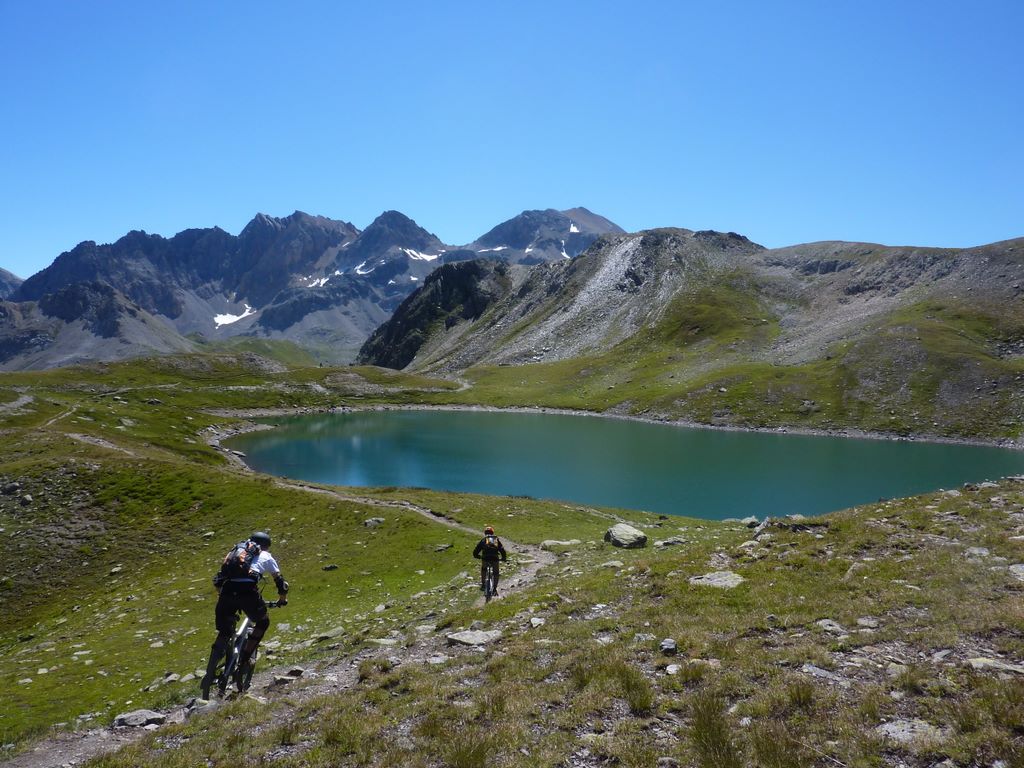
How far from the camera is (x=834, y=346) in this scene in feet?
495

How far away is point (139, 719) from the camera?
46.2 ft

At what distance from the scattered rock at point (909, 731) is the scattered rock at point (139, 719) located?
49.6 feet

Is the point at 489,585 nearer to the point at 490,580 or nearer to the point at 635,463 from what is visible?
the point at 490,580

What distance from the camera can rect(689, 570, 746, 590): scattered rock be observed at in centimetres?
1822

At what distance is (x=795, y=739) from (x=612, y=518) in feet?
119

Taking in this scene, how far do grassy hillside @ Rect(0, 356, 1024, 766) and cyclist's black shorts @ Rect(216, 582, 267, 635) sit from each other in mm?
2077

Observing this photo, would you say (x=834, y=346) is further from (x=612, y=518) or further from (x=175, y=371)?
(x=175, y=371)

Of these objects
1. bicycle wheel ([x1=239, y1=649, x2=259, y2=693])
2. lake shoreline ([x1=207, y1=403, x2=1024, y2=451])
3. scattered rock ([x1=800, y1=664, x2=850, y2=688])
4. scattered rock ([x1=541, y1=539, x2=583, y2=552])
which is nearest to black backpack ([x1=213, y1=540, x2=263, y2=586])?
bicycle wheel ([x1=239, y1=649, x2=259, y2=693])

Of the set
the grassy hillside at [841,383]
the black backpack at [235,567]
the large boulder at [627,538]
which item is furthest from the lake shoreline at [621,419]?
the black backpack at [235,567]

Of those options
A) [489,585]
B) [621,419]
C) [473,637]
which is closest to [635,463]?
[621,419]

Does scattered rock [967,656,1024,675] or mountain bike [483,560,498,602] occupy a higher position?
scattered rock [967,656,1024,675]

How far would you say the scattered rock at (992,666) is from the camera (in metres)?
10.4

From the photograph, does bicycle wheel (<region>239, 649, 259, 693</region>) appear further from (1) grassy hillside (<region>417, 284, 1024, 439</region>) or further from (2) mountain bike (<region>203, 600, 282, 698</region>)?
(1) grassy hillside (<region>417, 284, 1024, 439</region>)

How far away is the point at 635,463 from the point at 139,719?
77653 millimetres
